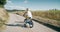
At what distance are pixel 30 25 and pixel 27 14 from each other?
3.51 ft

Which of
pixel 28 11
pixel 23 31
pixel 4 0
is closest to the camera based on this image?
pixel 23 31

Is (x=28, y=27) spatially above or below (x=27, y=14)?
below

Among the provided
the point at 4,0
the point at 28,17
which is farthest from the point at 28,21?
the point at 4,0

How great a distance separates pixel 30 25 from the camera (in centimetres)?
1883

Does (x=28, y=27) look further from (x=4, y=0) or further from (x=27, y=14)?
(x=4, y=0)

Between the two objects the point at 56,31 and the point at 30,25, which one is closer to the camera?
the point at 56,31

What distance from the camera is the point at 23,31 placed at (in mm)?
16141

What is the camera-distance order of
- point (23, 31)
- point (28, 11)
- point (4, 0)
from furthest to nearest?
point (4, 0) < point (28, 11) < point (23, 31)

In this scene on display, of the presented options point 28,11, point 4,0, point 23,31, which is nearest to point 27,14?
point 28,11

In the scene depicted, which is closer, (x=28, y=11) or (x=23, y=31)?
(x=23, y=31)

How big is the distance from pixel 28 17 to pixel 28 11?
0.52 meters

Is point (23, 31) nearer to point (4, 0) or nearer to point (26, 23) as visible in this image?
point (26, 23)

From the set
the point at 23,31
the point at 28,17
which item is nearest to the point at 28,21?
A: the point at 28,17

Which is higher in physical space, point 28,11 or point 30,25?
point 28,11
